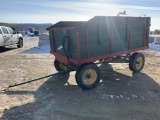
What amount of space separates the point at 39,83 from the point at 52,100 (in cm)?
173

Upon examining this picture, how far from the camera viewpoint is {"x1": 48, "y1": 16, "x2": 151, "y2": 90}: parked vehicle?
6338mm

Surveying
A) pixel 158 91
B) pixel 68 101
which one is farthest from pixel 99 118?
pixel 158 91

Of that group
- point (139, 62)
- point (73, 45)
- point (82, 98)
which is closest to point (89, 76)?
point (82, 98)

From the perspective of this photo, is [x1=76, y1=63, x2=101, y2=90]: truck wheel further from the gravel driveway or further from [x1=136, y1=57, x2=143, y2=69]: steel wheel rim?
[x1=136, y1=57, x2=143, y2=69]: steel wheel rim

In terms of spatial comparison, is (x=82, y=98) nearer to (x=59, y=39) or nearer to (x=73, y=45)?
(x=73, y=45)

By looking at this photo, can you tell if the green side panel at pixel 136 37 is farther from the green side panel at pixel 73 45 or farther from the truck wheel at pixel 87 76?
the green side panel at pixel 73 45

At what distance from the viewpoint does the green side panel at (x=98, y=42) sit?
6.49 meters

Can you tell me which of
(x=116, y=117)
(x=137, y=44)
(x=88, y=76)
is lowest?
(x=116, y=117)

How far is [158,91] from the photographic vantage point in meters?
6.59

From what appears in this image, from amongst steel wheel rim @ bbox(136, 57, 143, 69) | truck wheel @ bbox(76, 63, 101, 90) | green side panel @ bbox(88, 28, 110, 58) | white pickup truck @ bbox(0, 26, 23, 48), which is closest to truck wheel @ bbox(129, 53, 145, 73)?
steel wheel rim @ bbox(136, 57, 143, 69)

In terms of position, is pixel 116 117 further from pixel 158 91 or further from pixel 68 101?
pixel 158 91

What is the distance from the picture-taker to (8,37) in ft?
53.1

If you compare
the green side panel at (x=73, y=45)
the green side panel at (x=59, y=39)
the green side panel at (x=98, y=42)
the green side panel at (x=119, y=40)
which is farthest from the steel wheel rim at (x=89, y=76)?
the green side panel at (x=59, y=39)

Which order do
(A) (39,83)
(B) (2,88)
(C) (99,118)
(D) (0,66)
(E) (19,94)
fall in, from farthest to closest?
(D) (0,66) < (A) (39,83) < (B) (2,88) < (E) (19,94) < (C) (99,118)
